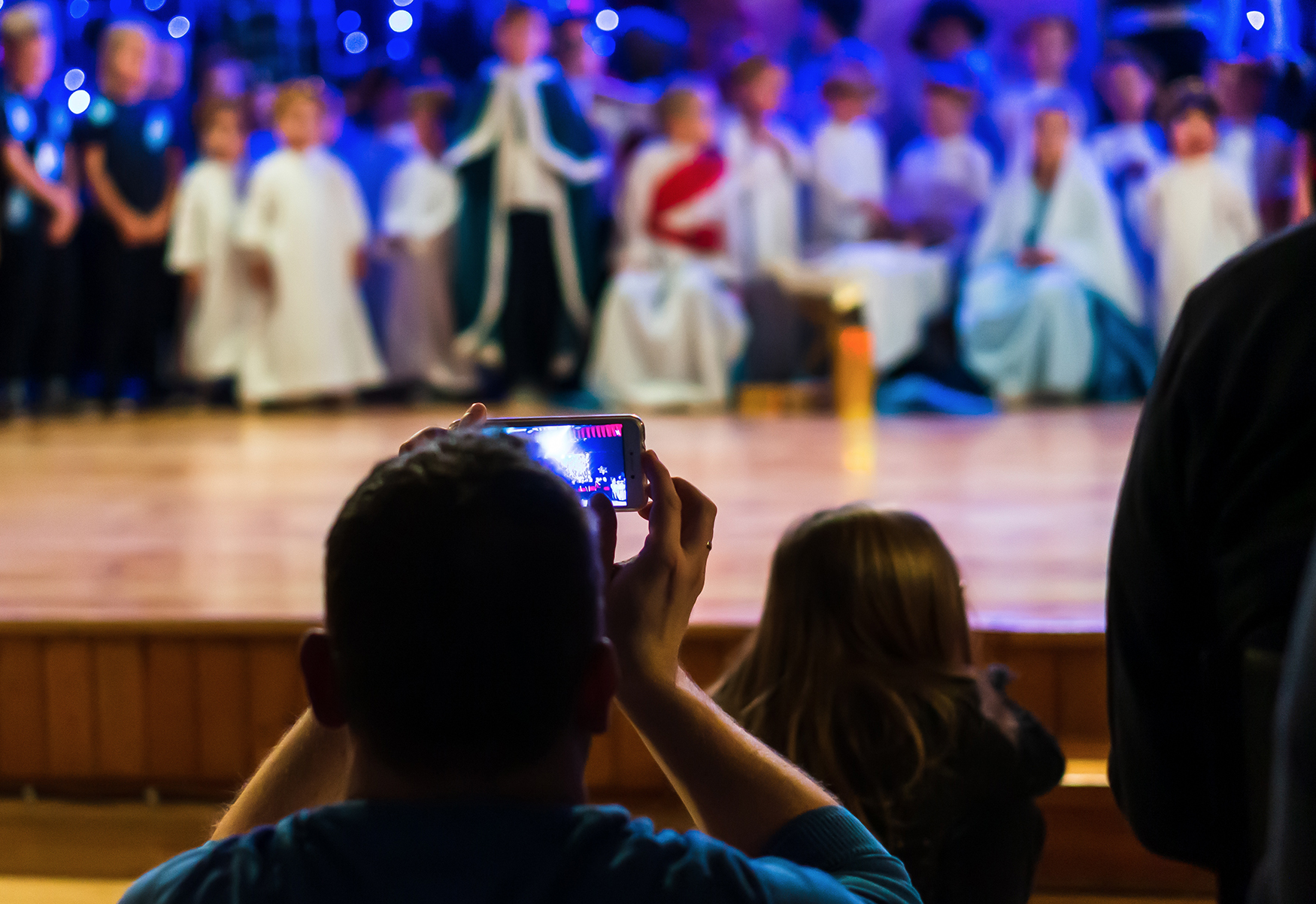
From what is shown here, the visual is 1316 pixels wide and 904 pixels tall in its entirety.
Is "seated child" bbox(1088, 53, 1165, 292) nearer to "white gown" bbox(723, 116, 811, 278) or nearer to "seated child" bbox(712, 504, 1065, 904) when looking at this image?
"white gown" bbox(723, 116, 811, 278)

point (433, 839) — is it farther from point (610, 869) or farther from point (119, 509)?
point (119, 509)

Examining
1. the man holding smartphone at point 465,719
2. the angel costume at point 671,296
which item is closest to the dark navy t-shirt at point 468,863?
the man holding smartphone at point 465,719

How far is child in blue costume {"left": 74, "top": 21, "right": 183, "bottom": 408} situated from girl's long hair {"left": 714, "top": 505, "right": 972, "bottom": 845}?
5.87 meters

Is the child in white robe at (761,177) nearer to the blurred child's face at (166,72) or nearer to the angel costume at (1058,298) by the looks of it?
the angel costume at (1058,298)

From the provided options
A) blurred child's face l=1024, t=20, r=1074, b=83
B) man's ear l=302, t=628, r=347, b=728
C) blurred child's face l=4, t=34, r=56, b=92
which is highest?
blurred child's face l=1024, t=20, r=1074, b=83

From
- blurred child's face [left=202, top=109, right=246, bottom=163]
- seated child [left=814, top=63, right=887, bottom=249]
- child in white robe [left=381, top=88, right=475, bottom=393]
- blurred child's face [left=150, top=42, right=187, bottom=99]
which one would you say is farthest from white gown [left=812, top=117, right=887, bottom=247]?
blurred child's face [left=150, top=42, right=187, bottom=99]

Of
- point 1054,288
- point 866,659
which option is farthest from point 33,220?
point 866,659

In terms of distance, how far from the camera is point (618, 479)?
105 centimetres

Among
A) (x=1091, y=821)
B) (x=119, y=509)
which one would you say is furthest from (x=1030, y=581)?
(x=119, y=509)

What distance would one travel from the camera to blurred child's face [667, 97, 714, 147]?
22.1 ft

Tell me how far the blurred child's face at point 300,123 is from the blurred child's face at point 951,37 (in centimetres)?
312

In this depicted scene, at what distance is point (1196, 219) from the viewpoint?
21.2 feet

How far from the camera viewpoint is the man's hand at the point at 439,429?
30.9 inches

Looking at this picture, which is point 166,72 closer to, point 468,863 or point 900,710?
point 900,710
